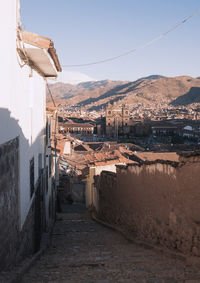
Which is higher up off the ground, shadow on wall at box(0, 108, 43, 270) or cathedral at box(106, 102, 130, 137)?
cathedral at box(106, 102, 130, 137)

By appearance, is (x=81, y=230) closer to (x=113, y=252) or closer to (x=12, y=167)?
(x=113, y=252)

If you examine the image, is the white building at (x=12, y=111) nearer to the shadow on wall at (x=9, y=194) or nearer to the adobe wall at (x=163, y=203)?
the shadow on wall at (x=9, y=194)

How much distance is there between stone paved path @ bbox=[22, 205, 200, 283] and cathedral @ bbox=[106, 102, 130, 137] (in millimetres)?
94985

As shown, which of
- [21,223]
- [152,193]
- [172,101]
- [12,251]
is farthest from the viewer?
[172,101]

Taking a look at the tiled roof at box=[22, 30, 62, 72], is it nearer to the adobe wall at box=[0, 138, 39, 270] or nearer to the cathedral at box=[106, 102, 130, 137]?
the adobe wall at box=[0, 138, 39, 270]

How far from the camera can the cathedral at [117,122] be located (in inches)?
4084

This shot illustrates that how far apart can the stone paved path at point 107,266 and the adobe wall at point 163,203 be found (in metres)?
0.32

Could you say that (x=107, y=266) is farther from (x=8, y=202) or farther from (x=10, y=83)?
(x=10, y=83)

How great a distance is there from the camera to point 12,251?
4.16 metres

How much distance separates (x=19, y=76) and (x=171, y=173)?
285cm

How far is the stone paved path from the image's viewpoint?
405 centimetres

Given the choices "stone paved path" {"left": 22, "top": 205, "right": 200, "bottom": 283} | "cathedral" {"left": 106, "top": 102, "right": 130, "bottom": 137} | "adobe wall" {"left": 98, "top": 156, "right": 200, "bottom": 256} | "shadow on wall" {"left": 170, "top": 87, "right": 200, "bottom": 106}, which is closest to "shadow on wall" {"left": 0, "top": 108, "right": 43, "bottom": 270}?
"stone paved path" {"left": 22, "top": 205, "right": 200, "bottom": 283}

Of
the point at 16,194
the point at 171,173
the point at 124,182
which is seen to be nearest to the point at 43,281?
the point at 16,194

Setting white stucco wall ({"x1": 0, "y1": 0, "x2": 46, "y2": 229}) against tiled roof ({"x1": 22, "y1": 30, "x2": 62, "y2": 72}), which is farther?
tiled roof ({"x1": 22, "y1": 30, "x2": 62, "y2": 72})
